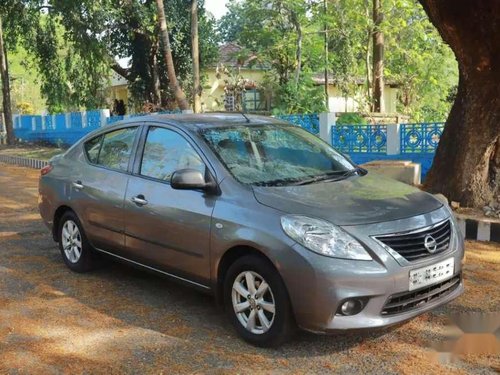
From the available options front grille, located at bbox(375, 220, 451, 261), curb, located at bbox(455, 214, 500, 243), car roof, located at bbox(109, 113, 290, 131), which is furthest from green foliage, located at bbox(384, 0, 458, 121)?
front grille, located at bbox(375, 220, 451, 261)

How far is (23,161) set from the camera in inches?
626

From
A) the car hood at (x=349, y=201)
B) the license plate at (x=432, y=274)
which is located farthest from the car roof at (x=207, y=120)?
the license plate at (x=432, y=274)

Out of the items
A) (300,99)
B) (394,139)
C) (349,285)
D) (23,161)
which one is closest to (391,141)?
(394,139)

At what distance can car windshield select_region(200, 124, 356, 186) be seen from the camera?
4.21 meters

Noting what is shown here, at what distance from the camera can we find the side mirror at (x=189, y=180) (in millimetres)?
4012

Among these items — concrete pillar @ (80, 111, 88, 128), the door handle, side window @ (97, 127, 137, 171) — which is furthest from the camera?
concrete pillar @ (80, 111, 88, 128)

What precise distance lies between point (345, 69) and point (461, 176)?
18.0 meters

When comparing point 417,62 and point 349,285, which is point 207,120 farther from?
point 417,62

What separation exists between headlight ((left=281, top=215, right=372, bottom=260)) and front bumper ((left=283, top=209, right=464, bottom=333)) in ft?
0.12

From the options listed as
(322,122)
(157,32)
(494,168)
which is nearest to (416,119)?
(157,32)

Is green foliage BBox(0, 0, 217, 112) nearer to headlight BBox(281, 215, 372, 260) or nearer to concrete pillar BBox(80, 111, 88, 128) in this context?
concrete pillar BBox(80, 111, 88, 128)

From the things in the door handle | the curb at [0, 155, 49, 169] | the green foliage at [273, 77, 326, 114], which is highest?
the green foliage at [273, 77, 326, 114]

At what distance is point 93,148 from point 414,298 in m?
3.39

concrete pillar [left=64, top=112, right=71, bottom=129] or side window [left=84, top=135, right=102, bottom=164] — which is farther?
concrete pillar [left=64, top=112, right=71, bottom=129]
